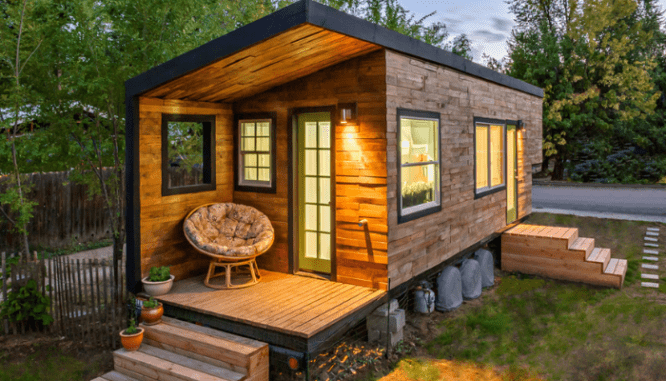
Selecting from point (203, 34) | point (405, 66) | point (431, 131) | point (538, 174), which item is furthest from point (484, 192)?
point (538, 174)

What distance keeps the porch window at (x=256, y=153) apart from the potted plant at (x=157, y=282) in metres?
1.65

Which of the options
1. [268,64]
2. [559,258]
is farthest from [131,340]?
[559,258]

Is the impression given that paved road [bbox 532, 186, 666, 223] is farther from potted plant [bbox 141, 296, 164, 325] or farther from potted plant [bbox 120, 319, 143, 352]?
potted plant [bbox 120, 319, 143, 352]

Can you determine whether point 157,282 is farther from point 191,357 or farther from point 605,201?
point 605,201

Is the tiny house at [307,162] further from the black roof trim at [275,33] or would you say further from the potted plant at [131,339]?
the potted plant at [131,339]

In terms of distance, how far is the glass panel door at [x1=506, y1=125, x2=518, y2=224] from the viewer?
984 cm

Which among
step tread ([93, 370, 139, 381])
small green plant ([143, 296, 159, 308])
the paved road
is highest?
the paved road

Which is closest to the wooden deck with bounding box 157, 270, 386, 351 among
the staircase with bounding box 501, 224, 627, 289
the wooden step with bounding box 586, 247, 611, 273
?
the staircase with bounding box 501, 224, 627, 289

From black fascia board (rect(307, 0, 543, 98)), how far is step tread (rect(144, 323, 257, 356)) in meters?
2.90

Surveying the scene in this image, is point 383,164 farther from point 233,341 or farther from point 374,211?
point 233,341

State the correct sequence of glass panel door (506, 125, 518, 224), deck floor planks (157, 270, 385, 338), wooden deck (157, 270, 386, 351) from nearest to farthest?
wooden deck (157, 270, 386, 351) → deck floor planks (157, 270, 385, 338) → glass panel door (506, 125, 518, 224)

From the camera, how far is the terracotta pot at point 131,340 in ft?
15.6

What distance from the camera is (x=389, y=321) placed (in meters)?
5.66

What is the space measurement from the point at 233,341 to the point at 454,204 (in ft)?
13.1
